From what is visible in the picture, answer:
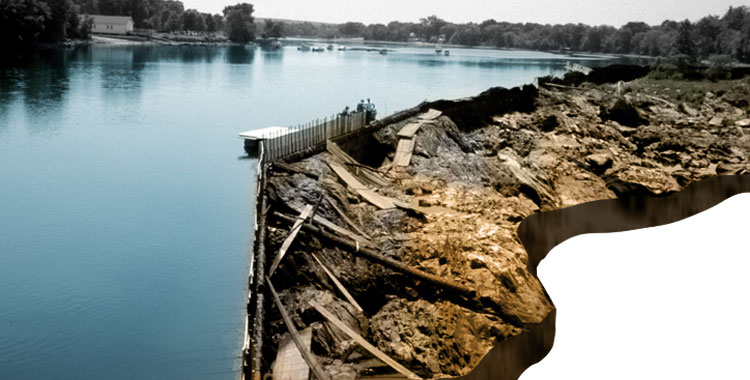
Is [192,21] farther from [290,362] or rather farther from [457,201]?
[290,362]

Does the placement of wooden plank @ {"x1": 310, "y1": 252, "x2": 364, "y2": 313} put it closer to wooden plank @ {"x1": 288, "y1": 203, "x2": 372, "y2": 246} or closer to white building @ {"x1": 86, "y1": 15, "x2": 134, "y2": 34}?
wooden plank @ {"x1": 288, "y1": 203, "x2": 372, "y2": 246}

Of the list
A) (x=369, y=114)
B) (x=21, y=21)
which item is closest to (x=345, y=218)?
(x=369, y=114)

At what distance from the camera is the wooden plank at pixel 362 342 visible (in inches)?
582

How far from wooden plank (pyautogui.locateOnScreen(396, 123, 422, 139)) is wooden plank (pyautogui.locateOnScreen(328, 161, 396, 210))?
5.56 meters

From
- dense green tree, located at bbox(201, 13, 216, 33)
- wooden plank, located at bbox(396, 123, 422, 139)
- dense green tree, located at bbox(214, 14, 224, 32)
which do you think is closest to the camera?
wooden plank, located at bbox(396, 123, 422, 139)

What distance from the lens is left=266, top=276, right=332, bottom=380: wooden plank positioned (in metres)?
13.9

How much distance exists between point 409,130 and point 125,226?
1278 centimetres

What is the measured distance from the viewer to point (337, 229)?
1986 centimetres

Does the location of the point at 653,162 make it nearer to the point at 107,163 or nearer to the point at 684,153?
the point at 684,153

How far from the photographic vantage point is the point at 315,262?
1820 centimetres

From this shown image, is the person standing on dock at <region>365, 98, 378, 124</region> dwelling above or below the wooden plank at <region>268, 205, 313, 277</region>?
above

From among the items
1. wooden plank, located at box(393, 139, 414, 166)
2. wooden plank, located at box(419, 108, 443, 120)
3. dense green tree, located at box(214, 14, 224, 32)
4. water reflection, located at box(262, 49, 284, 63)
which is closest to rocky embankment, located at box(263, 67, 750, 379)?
wooden plank, located at box(419, 108, 443, 120)

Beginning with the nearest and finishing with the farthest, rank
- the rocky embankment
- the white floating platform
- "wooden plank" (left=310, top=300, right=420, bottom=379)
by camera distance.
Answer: "wooden plank" (left=310, top=300, right=420, bottom=379) → the rocky embankment → the white floating platform

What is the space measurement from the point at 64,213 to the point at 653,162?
29.3 metres
